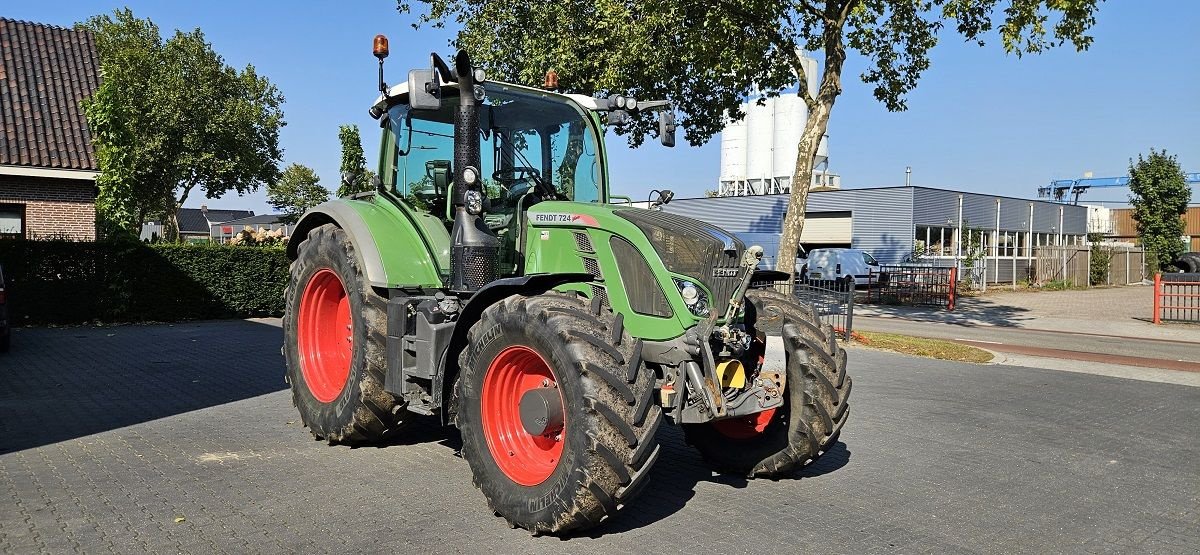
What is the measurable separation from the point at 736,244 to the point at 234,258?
50.1ft

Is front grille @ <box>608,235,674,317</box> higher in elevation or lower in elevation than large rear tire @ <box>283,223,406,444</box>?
higher

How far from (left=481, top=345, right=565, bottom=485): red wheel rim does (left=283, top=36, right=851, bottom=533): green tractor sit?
0.01 m

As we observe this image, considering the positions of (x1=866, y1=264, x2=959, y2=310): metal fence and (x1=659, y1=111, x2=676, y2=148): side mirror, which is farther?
(x1=866, y1=264, x2=959, y2=310): metal fence

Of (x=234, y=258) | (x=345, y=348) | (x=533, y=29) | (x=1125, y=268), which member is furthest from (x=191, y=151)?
(x=1125, y=268)

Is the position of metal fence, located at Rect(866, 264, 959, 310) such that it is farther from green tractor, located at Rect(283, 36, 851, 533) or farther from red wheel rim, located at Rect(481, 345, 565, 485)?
red wheel rim, located at Rect(481, 345, 565, 485)

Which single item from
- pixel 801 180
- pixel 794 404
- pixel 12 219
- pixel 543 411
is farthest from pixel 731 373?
pixel 12 219

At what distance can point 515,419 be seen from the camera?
16.8ft

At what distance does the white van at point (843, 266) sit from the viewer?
1247 inches

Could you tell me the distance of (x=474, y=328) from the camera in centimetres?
507

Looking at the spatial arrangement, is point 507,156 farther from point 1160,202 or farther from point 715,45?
point 1160,202

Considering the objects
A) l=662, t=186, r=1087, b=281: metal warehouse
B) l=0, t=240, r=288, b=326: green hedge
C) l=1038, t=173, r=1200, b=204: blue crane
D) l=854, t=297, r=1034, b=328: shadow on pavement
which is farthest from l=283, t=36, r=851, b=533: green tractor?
l=1038, t=173, r=1200, b=204: blue crane

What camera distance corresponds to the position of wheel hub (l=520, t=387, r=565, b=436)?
470 centimetres

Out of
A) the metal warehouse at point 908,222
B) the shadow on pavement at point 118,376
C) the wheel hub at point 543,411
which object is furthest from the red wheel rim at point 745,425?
the metal warehouse at point 908,222

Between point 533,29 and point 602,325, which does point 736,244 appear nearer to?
point 602,325
